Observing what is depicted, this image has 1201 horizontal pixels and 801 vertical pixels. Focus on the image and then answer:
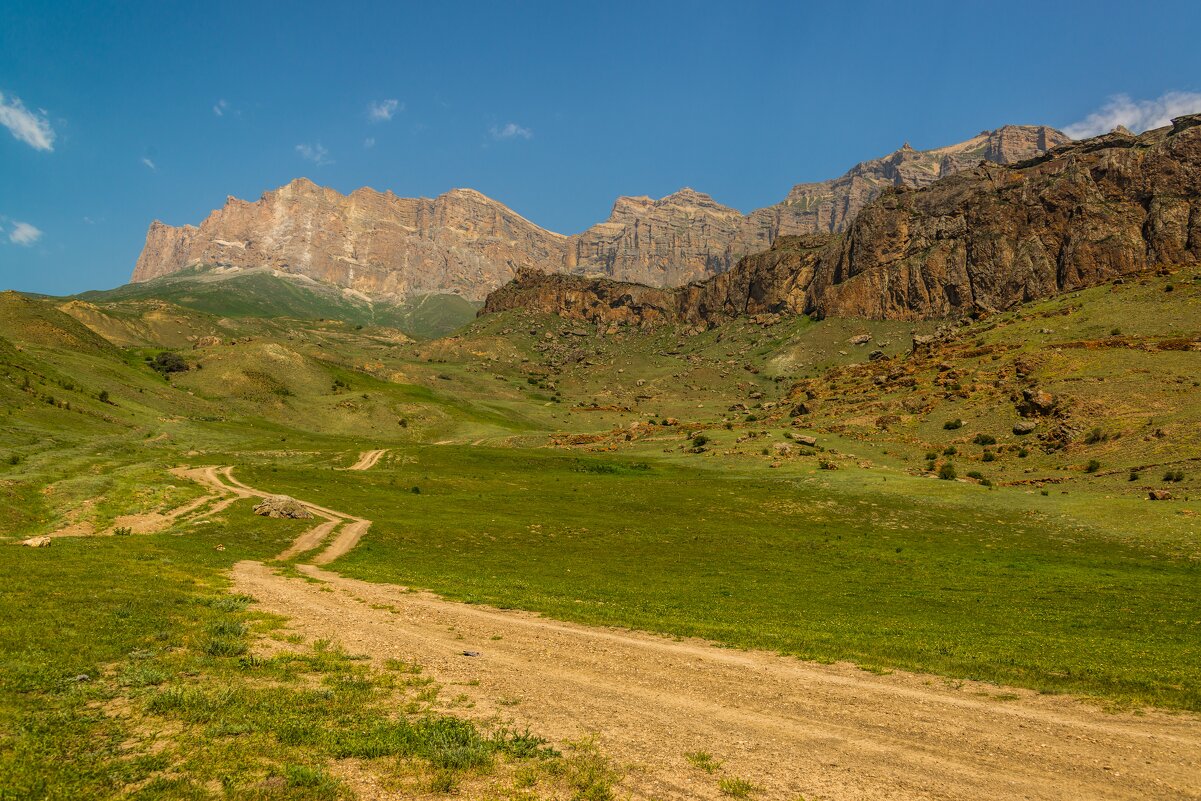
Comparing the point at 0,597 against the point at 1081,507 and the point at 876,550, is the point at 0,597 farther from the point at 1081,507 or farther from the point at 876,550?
the point at 1081,507

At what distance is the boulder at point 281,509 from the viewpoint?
55.3 meters

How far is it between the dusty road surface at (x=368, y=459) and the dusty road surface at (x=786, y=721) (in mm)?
83840

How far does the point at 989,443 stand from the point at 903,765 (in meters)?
103

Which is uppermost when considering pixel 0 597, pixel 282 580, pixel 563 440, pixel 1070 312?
pixel 1070 312

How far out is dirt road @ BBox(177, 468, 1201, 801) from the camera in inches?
490

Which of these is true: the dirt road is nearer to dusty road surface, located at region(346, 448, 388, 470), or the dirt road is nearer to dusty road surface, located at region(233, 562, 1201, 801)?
dusty road surface, located at region(233, 562, 1201, 801)

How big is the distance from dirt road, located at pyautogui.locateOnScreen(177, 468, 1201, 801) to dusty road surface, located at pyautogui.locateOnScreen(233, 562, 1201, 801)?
54mm

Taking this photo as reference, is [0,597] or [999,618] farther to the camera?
[999,618]

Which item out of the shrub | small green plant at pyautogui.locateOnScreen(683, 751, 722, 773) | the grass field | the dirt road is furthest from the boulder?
the shrub

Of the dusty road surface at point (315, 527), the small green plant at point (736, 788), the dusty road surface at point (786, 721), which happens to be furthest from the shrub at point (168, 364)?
the small green plant at point (736, 788)

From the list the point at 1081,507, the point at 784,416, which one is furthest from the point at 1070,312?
the point at 1081,507

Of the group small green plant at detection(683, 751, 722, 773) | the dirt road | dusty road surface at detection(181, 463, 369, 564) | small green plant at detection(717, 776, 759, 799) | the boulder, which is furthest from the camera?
the boulder

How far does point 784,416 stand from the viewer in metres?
151

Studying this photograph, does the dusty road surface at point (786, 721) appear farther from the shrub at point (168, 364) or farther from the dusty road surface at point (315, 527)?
the shrub at point (168, 364)
